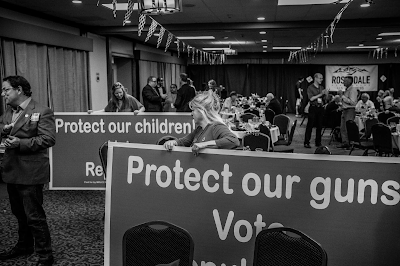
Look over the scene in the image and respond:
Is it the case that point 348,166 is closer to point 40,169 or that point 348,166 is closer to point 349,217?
point 349,217

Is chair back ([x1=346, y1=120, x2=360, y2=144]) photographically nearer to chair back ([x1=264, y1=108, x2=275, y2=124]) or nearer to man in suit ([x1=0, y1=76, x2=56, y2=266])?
chair back ([x1=264, y1=108, x2=275, y2=124])

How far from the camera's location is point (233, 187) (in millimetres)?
2414

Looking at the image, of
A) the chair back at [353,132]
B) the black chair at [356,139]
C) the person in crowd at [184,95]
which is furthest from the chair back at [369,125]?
the person in crowd at [184,95]

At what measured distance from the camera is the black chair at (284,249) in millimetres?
1810

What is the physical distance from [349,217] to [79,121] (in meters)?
3.60

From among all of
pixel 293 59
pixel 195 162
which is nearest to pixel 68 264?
pixel 195 162

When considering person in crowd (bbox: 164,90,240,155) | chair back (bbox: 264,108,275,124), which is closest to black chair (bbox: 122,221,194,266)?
person in crowd (bbox: 164,90,240,155)

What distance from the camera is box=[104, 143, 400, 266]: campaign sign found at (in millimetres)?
2172

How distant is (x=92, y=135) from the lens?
4.97 m

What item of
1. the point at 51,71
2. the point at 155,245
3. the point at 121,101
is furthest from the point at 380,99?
the point at 155,245

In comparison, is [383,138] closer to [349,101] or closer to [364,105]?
[349,101]

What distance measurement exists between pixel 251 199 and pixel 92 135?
10.1 ft

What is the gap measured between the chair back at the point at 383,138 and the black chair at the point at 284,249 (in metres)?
4.89

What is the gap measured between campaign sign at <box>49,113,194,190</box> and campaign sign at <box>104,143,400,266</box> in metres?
2.22
